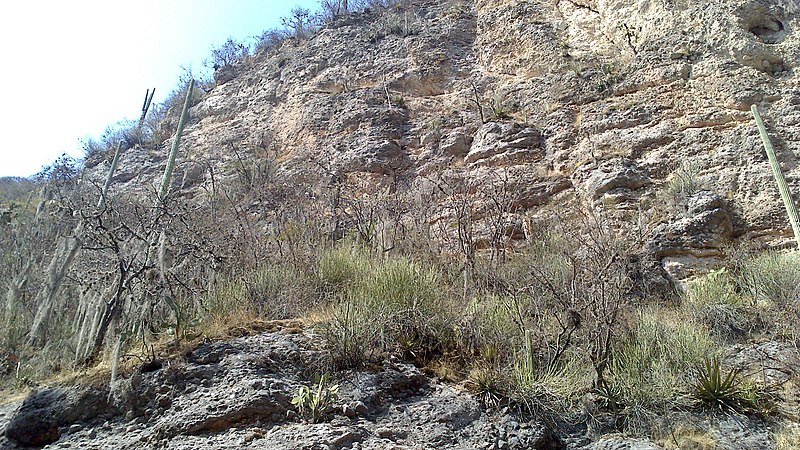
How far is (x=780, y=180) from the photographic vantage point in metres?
7.47

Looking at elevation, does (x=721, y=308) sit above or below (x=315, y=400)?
below

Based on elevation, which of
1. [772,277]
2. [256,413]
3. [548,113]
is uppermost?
[548,113]

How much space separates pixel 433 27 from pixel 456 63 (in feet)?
6.10

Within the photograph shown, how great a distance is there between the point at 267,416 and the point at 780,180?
23.6ft

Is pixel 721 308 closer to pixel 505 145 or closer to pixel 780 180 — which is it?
pixel 780 180

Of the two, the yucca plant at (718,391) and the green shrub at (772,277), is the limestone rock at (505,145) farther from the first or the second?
the yucca plant at (718,391)

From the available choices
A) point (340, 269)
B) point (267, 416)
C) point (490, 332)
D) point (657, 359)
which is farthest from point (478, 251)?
point (267, 416)

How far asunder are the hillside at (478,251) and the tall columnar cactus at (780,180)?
344 millimetres

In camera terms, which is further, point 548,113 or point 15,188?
point 15,188

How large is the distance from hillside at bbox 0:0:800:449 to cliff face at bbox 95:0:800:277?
0.16 feet

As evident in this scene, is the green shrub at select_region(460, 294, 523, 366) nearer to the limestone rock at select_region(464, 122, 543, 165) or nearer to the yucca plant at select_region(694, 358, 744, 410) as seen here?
the yucca plant at select_region(694, 358, 744, 410)

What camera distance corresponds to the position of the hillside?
4.50 meters

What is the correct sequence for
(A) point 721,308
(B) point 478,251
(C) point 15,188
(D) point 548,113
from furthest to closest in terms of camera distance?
(C) point 15,188 < (D) point 548,113 < (B) point 478,251 < (A) point 721,308

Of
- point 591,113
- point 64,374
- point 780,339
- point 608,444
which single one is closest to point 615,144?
point 591,113
